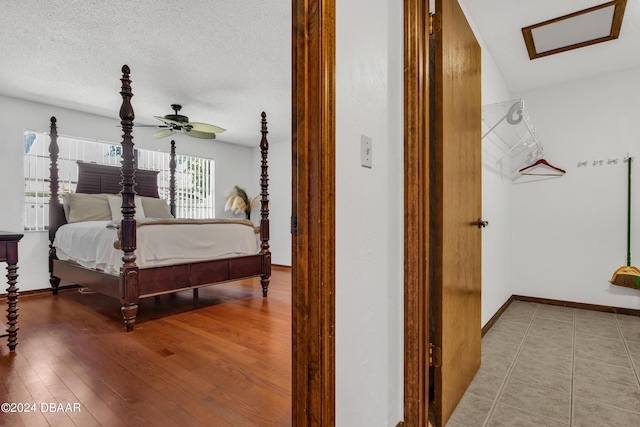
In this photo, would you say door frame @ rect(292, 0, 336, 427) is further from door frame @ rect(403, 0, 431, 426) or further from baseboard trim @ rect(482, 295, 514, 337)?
baseboard trim @ rect(482, 295, 514, 337)

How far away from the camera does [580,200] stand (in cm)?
341

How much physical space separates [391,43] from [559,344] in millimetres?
2518

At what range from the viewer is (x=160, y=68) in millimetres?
3174

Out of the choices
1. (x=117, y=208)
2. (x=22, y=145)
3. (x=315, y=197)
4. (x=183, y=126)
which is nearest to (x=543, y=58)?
(x=315, y=197)

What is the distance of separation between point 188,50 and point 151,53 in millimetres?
341

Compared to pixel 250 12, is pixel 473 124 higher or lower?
lower

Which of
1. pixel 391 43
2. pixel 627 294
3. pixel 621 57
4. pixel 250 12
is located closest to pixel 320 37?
pixel 391 43

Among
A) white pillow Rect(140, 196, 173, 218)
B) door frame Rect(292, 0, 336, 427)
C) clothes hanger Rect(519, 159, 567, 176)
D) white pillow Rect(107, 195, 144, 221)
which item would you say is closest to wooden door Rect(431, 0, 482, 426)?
door frame Rect(292, 0, 336, 427)

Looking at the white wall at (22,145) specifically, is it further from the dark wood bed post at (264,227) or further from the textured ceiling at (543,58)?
the textured ceiling at (543,58)

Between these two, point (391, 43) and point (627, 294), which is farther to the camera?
point (627, 294)

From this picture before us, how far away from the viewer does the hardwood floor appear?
1534mm

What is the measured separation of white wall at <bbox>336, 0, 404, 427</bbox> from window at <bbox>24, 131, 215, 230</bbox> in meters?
4.81

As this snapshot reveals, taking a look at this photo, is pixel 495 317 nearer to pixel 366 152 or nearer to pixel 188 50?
pixel 366 152

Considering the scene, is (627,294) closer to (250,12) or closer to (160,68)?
(250,12)
